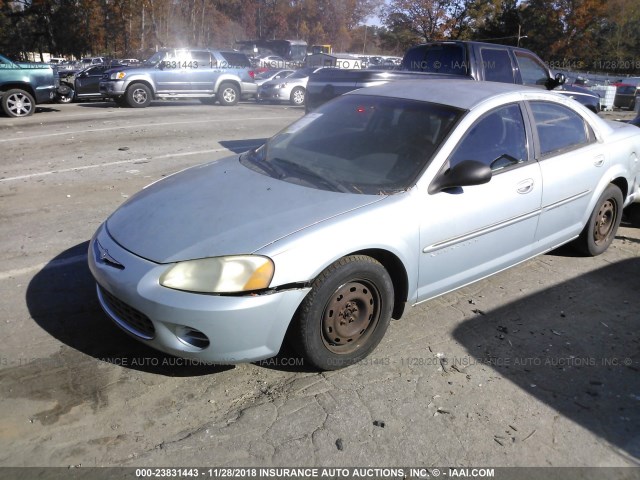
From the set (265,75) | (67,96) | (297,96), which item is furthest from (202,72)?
(265,75)

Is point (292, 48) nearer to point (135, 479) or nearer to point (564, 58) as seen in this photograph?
point (564, 58)

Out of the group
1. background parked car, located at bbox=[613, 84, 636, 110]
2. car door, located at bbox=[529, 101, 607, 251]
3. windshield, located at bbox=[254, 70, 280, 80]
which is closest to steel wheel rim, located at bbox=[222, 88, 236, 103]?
→ windshield, located at bbox=[254, 70, 280, 80]

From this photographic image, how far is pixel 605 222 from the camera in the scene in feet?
16.6

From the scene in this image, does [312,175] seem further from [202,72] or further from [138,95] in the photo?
[202,72]

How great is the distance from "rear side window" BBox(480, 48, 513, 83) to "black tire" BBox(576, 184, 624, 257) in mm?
4487

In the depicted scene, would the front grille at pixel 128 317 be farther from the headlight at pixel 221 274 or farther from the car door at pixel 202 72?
the car door at pixel 202 72

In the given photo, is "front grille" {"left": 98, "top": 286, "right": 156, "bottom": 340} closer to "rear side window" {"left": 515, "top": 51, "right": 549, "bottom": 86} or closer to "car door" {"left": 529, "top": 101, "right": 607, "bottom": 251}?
"car door" {"left": 529, "top": 101, "right": 607, "bottom": 251}

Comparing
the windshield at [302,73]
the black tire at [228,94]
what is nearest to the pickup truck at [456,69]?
the black tire at [228,94]

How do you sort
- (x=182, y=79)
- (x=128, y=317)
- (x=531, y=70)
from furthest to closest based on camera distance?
(x=182, y=79)
(x=531, y=70)
(x=128, y=317)

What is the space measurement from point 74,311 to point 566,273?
3978mm

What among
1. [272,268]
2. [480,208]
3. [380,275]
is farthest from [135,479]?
[480,208]

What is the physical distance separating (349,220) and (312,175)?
0.68 meters

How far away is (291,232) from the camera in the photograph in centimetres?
287

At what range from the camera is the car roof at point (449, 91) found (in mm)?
3805
